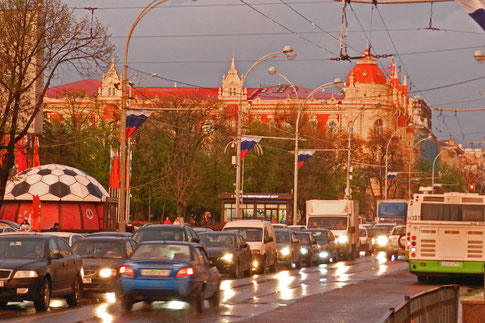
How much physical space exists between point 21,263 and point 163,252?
2718 mm

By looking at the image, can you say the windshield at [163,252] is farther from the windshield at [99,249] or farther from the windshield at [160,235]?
the windshield at [160,235]

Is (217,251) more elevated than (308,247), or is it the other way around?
(217,251)

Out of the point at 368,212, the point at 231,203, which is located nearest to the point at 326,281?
the point at 231,203

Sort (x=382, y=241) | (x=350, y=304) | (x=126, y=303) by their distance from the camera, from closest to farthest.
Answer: (x=126, y=303) < (x=350, y=304) < (x=382, y=241)

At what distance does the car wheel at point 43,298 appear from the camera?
2091 centimetres

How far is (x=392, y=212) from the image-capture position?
77.6 meters

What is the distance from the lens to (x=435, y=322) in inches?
440

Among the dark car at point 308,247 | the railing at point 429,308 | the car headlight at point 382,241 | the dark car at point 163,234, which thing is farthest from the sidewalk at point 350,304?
the car headlight at point 382,241

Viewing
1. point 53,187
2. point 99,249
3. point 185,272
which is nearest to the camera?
point 185,272

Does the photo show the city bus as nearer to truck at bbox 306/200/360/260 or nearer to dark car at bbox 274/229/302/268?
dark car at bbox 274/229/302/268

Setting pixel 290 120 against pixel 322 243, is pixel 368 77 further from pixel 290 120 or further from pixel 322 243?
pixel 322 243

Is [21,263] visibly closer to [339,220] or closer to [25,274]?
[25,274]

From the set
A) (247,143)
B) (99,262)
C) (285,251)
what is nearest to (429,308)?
(99,262)

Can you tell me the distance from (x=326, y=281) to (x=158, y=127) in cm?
5865
